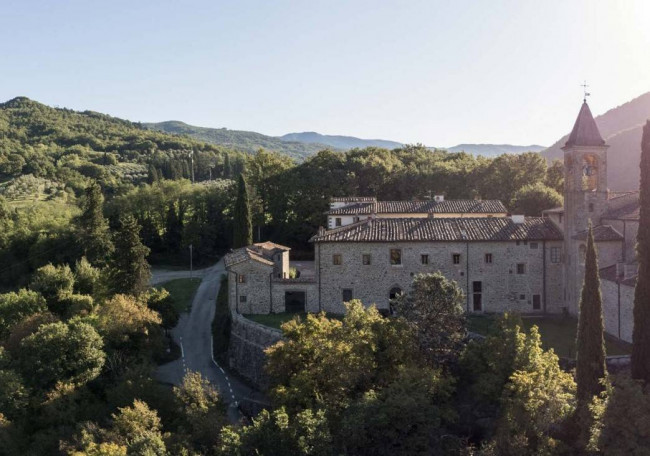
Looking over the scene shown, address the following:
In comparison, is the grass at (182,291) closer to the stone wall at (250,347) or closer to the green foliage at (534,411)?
the stone wall at (250,347)

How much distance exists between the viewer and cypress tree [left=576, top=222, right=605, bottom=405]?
782 inches

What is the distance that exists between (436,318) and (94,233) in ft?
111

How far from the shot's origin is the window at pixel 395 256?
113ft

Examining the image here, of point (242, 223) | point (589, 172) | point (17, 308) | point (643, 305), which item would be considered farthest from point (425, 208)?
point (17, 308)

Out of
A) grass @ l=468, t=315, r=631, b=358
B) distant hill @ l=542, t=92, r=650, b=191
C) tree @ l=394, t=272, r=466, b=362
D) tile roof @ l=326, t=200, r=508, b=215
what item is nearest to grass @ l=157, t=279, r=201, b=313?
tile roof @ l=326, t=200, r=508, b=215

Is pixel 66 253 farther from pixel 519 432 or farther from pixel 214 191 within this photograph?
pixel 519 432

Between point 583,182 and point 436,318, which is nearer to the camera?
point 436,318

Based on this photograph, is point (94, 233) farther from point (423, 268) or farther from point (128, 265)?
point (423, 268)

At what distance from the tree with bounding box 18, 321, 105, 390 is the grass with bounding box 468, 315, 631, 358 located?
66.3 ft

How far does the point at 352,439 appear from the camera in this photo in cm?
1948

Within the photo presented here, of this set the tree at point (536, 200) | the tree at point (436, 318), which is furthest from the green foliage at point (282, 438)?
the tree at point (536, 200)

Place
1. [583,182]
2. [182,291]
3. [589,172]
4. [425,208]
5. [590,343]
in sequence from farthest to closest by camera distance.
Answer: [425,208], [182,291], [589,172], [583,182], [590,343]

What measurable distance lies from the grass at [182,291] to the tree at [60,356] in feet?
38.1

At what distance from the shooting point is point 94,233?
156ft
